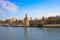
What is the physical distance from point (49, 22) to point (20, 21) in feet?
56.9

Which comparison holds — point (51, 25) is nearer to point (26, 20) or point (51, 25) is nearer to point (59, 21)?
point (59, 21)

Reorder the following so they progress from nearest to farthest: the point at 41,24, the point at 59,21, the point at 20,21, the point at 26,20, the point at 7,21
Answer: the point at 41,24
the point at 59,21
the point at 26,20
the point at 20,21
the point at 7,21

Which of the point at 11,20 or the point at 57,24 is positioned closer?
the point at 57,24

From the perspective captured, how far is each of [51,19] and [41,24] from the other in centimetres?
664

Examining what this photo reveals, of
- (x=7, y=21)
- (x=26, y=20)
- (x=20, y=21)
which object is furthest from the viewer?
(x=7, y=21)

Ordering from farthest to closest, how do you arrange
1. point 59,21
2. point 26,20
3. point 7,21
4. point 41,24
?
1. point 7,21
2. point 26,20
3. point 59,21
4. point 41,24

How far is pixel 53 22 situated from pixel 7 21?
2944 cm

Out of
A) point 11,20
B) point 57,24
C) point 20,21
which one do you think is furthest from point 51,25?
point 11,20

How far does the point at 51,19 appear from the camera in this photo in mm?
52688

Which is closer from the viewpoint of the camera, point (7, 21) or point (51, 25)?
point (51, 25)

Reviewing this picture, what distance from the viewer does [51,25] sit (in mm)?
49250

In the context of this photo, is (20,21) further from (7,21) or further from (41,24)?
(41,24)

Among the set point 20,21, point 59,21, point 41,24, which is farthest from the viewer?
point 20,21

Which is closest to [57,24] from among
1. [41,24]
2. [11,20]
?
[41,24]
